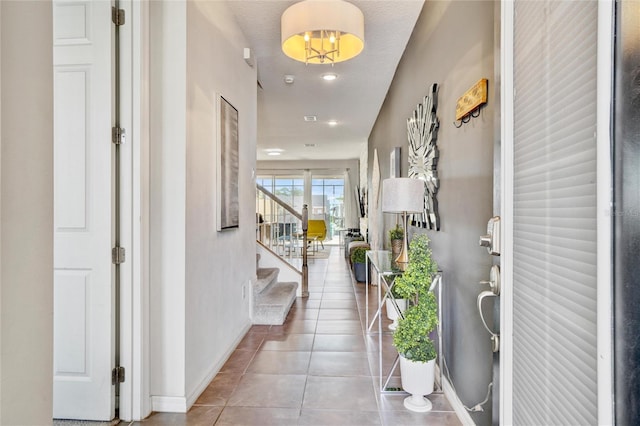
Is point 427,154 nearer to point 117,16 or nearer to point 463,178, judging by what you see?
point 463,178

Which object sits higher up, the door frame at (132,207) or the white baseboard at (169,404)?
the door frame at (132,207)

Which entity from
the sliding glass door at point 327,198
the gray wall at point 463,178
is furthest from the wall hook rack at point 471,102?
the sliding glass door at point 327,198

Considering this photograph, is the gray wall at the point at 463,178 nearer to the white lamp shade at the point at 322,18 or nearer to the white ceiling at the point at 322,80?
the white ceiling at the point at 322,80

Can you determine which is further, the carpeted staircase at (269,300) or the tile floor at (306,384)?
the carpeted staircase at (269,300)

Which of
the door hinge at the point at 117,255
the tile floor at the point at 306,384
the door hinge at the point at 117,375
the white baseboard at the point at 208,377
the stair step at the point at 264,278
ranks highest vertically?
the door hinge at the point at 117,255

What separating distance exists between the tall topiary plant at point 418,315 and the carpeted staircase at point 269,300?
1811 mm

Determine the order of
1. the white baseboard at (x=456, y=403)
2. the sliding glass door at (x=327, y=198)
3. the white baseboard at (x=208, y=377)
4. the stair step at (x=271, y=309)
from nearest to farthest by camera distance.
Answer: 1. the white baseboard at (x=456, y=403)
2. the white baseboard at (x=208, y=377)
3. the stair step at (x=271, y=309)
4. the sliding glass door at (x=327, y=198)

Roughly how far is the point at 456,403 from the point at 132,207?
2.09m

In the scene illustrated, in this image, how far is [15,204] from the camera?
3.33 ft

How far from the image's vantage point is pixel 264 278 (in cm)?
423

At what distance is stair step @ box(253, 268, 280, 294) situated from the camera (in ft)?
12.7

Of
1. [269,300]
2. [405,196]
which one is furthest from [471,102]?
[269,300]

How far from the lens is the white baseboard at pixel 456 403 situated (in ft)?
6.27

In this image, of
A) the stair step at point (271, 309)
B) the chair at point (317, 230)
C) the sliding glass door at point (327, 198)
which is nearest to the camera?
the stair step at point (271, 309)
